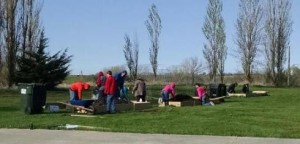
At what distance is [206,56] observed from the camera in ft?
236

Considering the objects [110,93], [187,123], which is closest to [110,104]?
[110,93]

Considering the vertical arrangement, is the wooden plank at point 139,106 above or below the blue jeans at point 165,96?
below

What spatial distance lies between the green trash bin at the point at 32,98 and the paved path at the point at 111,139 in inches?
244

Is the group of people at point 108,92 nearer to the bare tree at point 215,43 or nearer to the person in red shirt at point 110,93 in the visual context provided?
the person in red shirt at point 110,93

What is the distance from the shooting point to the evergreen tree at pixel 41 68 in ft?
148

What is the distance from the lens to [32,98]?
1988 centimetres

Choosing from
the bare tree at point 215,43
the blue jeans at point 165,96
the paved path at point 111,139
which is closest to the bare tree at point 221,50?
the bare tree at point 215,43

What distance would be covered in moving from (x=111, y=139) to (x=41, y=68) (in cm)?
3392

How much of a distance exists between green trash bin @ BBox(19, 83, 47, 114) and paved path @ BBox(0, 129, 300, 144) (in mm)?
6209

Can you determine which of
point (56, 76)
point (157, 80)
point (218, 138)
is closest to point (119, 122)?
point (218, 138)

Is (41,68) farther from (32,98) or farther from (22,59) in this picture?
(32,98)

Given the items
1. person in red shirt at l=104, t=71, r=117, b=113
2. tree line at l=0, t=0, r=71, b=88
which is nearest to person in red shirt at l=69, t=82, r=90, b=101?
person in red shirt at l=104, t=71, r=117, b=113

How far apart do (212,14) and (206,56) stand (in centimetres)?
765

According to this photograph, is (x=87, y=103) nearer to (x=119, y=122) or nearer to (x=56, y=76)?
(x=119, y=122)
